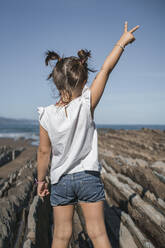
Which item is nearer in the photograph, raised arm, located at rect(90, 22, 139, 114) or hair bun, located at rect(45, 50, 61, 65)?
raised arm, located at rect(90, 22, 139, 114)

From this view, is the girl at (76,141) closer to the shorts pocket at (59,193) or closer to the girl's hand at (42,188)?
the shorts pocket at (59,193)

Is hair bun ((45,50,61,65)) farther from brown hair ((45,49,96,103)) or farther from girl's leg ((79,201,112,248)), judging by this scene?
girl's leg ((79,201,112,248))

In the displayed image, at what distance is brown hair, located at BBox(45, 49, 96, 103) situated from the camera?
186 centimetres

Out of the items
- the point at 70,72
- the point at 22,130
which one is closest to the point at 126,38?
the point at 70,72

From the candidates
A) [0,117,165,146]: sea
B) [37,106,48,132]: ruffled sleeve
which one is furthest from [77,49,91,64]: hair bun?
[0,117,165,146]: sea

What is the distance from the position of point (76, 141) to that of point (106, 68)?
69cm

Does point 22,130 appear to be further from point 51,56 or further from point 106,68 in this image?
point 106,68

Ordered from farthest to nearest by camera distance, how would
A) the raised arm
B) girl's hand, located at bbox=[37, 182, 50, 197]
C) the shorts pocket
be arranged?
girl's hand, located at bbox=[37, 182, 50, 197] → the shorts pocket → the raised arm

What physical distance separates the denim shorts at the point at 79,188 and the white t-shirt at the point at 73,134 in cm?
5

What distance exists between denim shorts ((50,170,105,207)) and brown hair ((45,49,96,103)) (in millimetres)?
761

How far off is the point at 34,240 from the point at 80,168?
3.86 ft

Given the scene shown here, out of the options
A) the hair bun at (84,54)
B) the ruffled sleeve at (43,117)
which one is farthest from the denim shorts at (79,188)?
the hair bun at (84,54)

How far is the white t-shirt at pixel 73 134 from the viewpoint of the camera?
1.82m

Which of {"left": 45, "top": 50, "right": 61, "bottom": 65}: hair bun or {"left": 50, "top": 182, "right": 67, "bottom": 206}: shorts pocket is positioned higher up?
{"left": 45, "top": 50, "right": 61, "bottom": 65}: hair bun
